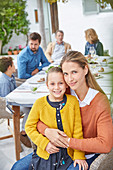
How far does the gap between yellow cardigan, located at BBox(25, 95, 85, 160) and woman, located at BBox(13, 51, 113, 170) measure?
33 millimetres

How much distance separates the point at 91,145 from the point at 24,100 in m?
0.87

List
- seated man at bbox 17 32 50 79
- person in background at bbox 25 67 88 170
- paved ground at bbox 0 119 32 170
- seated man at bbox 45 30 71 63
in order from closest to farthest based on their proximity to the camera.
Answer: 1. person in background at bbox 25 67 88 170
2. paved ground at bbox 0 119 32 170
3. seated man at bbox 17 32 50 79
4. seated man at bbox 45 30 71 63

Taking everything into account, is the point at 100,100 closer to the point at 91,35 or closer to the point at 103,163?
the point at 103,163

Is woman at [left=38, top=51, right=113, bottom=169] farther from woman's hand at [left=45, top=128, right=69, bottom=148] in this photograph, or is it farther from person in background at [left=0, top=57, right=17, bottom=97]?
person in background at [left=0, top=57, right=17, bottom=97]

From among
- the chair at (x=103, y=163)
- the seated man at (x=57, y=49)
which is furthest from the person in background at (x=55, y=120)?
the seated man at (x=57, y=49)

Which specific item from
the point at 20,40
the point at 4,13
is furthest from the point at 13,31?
the point at 4,13

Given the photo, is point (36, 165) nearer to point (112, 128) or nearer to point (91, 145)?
point (91, 145)

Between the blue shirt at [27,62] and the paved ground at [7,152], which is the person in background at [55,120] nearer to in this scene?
the paved ground at [7,152]

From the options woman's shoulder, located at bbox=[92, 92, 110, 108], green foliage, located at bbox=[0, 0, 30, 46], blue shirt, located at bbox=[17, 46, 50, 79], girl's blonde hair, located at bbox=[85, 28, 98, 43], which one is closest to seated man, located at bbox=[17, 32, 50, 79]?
blue shirt, located at bbox=[17, 46, 50, 79]

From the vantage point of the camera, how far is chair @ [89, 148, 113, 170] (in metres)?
1.00

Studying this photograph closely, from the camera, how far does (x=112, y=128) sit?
3.79ft

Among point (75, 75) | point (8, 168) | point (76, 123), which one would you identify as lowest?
point (8, 168)

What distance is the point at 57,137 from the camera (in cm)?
A: 121

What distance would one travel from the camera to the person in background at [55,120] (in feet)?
4.09
